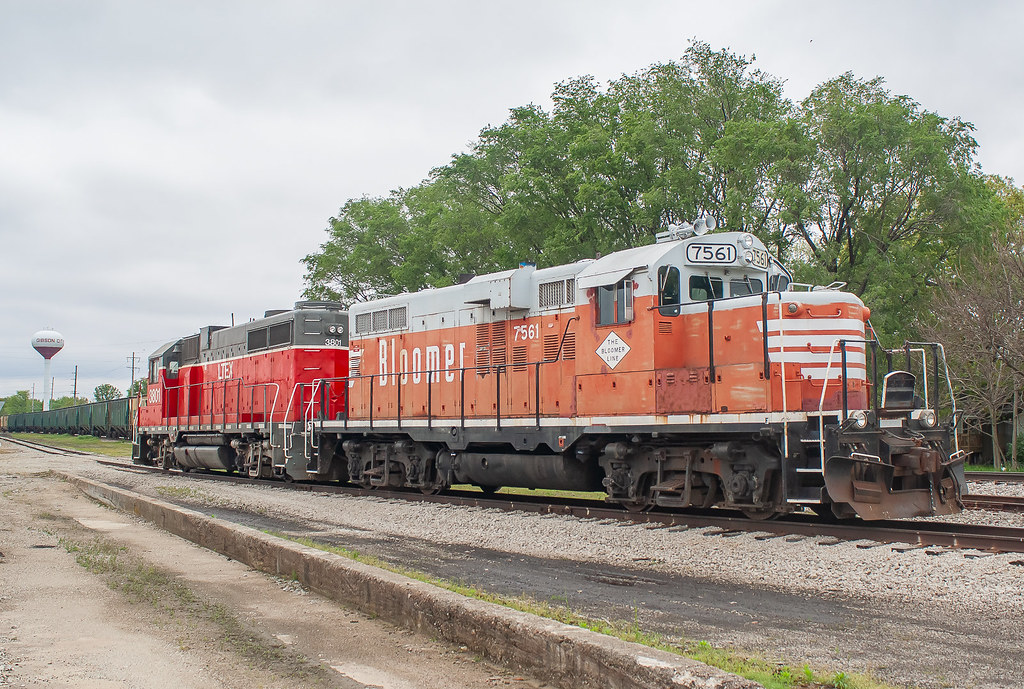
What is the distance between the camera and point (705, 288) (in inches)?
434

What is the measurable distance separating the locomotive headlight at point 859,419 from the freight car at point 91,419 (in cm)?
3358

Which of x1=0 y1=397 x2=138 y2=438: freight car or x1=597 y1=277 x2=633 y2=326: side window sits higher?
x1=597 y1=277 x2=633 y2=326: side window

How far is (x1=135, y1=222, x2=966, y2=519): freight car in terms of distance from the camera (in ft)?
30.3

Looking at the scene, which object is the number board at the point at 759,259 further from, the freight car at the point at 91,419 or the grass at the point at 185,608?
the freight car at the point at 91,419

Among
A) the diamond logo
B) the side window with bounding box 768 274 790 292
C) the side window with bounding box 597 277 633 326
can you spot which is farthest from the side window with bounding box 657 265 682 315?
the side window with bounding box 768 274 790 292

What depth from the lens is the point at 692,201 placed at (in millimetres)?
28141

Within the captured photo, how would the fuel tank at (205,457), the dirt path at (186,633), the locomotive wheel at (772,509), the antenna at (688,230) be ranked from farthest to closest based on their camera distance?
the fuel tank at (205,457) < the antenna at (688,230) < the locomotive wheel at (772,509) < the dirt path at (186,633)

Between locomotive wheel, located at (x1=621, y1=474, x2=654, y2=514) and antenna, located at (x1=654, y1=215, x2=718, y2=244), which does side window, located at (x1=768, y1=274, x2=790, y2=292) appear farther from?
locomotive wheel, located at (x1=621, y1=474, x2=654, y2=514)

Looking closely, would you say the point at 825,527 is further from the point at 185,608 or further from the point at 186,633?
the point at 186,633

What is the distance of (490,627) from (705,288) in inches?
283

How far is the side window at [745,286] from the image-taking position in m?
11.2

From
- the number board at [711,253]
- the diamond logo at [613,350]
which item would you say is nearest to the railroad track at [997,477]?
Result: the number board at [711,253]

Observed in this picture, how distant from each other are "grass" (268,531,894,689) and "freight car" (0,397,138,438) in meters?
34.5

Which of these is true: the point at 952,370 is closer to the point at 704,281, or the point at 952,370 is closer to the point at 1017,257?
the point at 1017,257
